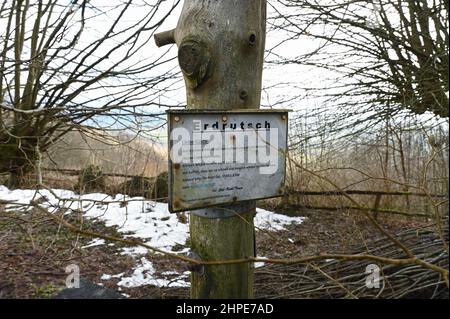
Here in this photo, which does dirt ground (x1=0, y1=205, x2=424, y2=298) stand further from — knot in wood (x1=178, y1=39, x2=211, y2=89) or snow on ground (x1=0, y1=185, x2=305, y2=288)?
knot in wood (x1=178, y1=39, x2=211, y2=89)

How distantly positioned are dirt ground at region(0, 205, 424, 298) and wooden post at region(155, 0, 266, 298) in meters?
0.82

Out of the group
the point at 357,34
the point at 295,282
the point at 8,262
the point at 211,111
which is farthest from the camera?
the point at 357,34

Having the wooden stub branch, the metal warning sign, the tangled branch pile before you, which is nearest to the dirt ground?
the tangled branch pile

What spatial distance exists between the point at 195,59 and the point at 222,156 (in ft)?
1.43

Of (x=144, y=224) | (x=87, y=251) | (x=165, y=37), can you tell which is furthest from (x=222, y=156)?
(x=144, y=224)

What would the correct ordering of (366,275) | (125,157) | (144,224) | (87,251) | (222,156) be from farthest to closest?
(125,157), (144,224), (87,251), (366,275), (222,156)

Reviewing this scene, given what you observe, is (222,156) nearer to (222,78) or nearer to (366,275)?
(222,78)

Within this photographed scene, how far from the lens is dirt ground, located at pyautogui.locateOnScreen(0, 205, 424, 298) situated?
283 cm

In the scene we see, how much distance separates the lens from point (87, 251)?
12.3 ft

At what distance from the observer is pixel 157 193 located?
5.81m

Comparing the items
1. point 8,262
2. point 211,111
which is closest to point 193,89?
point 211,111
